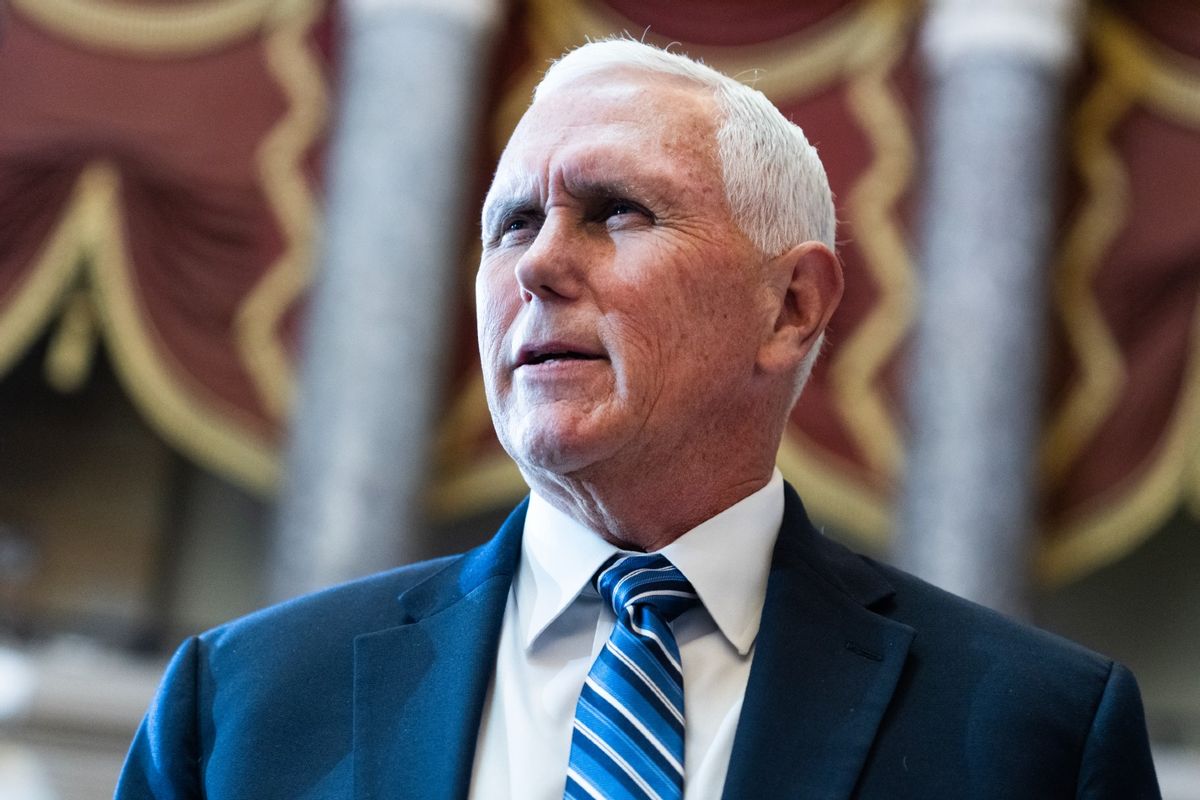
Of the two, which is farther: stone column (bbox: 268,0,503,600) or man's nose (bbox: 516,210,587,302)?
stone column (bbox: 268,0,503,600)

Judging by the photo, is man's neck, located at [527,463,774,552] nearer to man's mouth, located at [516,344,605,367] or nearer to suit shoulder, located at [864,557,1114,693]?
man's mouth, located at [516,344,605,367]

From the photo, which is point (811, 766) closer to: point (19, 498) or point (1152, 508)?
point (1152, 508)

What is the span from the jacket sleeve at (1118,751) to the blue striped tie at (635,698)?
0.38 metres

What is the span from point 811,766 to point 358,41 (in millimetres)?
4469

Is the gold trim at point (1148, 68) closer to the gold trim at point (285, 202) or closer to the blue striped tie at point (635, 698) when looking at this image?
the gold trim at point (285, 202)

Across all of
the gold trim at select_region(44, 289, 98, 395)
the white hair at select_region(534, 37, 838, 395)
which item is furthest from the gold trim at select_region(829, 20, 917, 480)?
the white hair at select_region(534, 37, 838, 395)

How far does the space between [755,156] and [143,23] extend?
4477 millimetres

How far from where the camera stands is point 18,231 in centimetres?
534

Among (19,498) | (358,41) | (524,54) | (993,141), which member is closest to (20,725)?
(19,498)

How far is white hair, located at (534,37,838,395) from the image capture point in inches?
62.7

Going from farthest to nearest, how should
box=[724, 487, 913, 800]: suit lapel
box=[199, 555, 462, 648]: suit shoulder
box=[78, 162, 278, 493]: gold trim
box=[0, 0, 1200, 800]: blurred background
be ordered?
box=[78, 162, 278, 493]: gold trim, box=[0, 0, 1200, 800]: blurred background, box=[199, 555, 462, 648]: suit shoulder, box=[724, 487, 913, 800]: suit lapel

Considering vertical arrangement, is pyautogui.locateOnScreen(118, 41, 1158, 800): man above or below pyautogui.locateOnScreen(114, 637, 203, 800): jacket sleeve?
above

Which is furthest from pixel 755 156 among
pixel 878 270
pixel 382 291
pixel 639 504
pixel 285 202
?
pixel 285 202

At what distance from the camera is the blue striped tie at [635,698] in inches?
54.1
